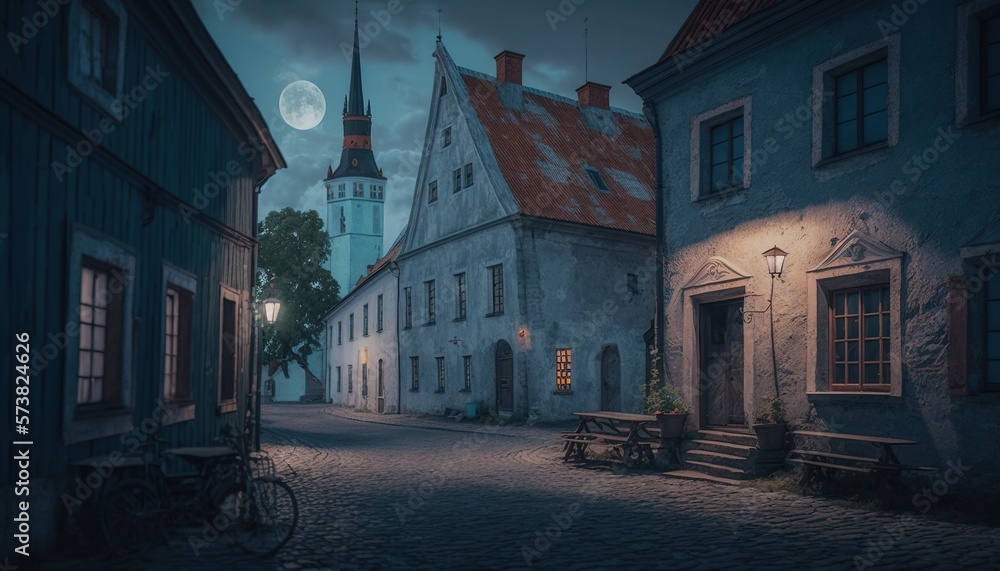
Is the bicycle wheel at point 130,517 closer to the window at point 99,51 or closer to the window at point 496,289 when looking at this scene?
the window at point 99,51

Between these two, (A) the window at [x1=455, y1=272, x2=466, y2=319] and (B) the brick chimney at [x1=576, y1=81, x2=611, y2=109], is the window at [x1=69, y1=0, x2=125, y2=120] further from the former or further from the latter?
(B) the brick chimney at [x1=576, y1=81, x2=611, y2=109]

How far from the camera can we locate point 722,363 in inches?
585

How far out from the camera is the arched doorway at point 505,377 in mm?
26141

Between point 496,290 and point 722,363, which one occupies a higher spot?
point 496,290

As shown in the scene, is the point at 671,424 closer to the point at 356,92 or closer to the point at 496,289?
the point at 496,289

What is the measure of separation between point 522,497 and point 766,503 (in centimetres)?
308

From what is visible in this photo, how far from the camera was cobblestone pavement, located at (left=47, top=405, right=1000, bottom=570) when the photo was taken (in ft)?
24.2

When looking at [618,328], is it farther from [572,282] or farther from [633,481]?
[633,481]

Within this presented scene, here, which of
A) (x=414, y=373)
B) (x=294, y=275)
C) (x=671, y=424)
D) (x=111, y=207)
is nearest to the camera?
(x=111, y=207)
